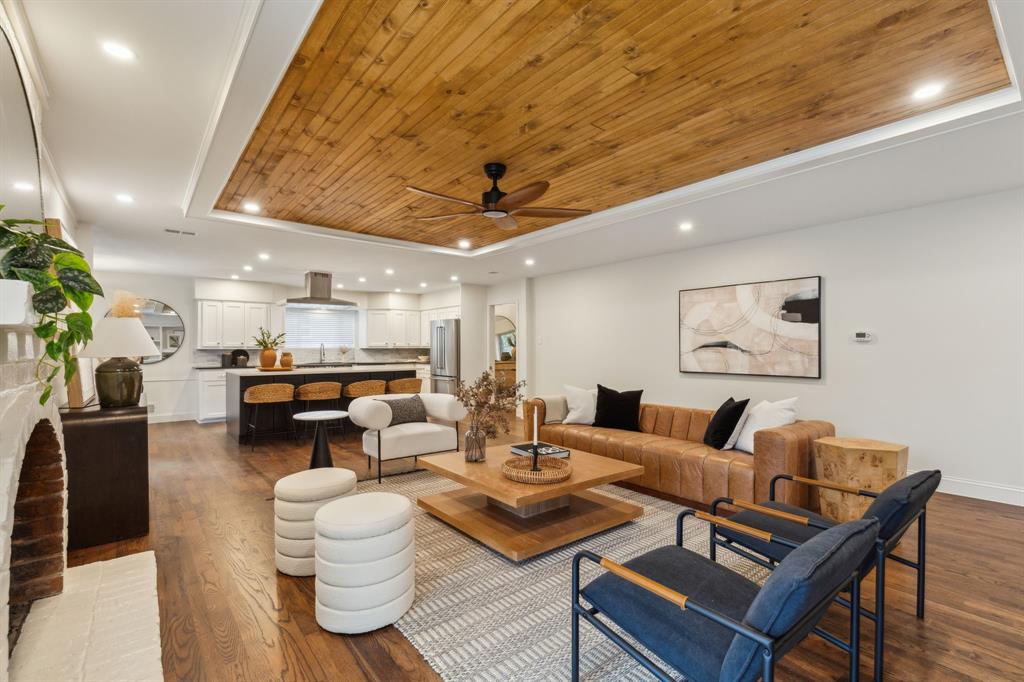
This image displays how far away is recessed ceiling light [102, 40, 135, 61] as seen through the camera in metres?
2.03

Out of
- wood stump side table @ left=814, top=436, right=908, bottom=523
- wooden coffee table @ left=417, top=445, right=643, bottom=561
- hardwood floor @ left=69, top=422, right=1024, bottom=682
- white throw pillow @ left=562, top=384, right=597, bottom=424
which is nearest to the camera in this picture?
hardwood floor @ left=69, top=422, right=1024, bottom=682

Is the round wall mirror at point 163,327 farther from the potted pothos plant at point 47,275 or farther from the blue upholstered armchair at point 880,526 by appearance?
the blue upholstered armchair at point 880,526

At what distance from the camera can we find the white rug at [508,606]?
75.3 inches

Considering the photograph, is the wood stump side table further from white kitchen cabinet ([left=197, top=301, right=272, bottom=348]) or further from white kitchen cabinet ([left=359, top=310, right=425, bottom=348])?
white kitchen cabinet ([left=197, top=301, right=272, bottom=348])

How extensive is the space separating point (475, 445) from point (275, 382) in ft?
13.5

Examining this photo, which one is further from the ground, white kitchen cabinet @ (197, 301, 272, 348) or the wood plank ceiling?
the wood plank ceiling

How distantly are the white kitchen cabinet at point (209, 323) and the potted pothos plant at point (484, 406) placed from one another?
6899mm

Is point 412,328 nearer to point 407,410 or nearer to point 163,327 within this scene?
point 163,327

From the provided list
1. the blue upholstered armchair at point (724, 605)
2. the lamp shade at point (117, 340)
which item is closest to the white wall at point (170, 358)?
the lamp shade at point (117, 340)

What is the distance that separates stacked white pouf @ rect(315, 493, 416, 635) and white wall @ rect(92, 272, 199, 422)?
24.9 feet

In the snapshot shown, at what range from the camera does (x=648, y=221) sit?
15.0ft

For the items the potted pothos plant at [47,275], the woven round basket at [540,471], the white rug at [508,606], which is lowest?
the white rug at [508,606]

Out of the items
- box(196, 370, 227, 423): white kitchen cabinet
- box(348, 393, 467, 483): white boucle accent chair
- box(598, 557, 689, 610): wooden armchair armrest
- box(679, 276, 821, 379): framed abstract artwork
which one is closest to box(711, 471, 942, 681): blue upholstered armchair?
box(598, 557, 689, 610): wooden armchair armrest

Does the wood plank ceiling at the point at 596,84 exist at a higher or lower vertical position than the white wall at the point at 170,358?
higher
